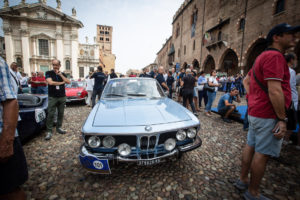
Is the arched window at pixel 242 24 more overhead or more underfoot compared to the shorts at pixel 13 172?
more overhead

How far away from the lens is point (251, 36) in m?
13.4

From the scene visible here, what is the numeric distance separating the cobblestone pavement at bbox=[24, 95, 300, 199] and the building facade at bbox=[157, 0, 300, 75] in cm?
1198

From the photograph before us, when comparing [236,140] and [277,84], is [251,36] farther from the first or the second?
[277,84]

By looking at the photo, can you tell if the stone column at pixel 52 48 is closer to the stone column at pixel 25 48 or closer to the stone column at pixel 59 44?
the stone column at pixel 59 44

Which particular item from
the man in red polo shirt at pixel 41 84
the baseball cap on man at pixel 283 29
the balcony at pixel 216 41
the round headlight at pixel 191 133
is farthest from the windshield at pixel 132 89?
the balcony at pixel 216 41

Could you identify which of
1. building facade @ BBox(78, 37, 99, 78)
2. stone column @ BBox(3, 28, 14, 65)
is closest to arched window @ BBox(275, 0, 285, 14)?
building facade @ BBox(78, 37, 99, 78)

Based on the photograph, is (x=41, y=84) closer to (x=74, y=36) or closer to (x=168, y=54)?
(x=74, y=36)

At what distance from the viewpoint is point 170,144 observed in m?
1.91

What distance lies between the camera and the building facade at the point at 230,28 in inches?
453

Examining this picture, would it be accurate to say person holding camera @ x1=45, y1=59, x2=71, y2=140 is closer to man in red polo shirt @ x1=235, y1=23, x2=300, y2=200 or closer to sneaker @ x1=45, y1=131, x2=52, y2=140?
sneaker @ x1=45, y1=131, x2=52, y2=140

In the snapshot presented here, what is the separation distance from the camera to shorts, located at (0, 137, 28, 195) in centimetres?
102

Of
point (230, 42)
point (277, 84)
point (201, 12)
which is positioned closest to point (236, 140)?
point (277, 84)

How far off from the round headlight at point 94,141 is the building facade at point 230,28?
14.0 metres

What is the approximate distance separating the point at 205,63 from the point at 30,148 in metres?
22.8
